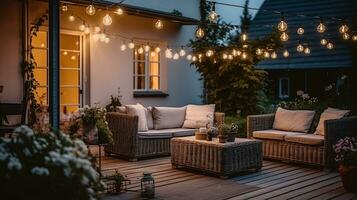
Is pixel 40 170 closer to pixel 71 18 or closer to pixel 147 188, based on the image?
pixel 147 188

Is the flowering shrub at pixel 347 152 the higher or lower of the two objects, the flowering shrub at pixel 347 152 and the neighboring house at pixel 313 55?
the lower

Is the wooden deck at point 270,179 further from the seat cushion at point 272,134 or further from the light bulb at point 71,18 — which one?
the light bulb at point 71,18

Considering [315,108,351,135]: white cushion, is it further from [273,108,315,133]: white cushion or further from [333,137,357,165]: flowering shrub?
[333,137,357,165]: flowering shrub

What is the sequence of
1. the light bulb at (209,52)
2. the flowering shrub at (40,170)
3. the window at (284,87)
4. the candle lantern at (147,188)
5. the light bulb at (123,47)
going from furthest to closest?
the window at (284,87), the light bulb at (209,52), the light bulb at (123,47), the candle lantern at (147,188), the flowering shrub at (40,170)

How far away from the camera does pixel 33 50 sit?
930 cm

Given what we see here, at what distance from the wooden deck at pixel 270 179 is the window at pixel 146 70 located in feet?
10.3

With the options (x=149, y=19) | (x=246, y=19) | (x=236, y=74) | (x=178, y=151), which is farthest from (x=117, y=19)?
(x=246, y=19)

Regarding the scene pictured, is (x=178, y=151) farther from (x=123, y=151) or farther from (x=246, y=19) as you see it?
(x=246, y=19)

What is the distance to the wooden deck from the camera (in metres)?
5.61

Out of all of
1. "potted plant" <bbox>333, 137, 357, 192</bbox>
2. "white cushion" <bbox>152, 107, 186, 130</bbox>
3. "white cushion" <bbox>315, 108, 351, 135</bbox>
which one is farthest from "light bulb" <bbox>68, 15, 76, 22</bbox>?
"potted plant" <bbox>333, 137, 357, 192</bbox>

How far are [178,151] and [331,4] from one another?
419 inches

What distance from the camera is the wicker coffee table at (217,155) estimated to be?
6555mm

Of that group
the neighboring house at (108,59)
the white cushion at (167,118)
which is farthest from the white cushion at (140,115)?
the neighboring house at (108,59)

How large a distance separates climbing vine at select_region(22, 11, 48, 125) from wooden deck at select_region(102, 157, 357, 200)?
68.5 inches
